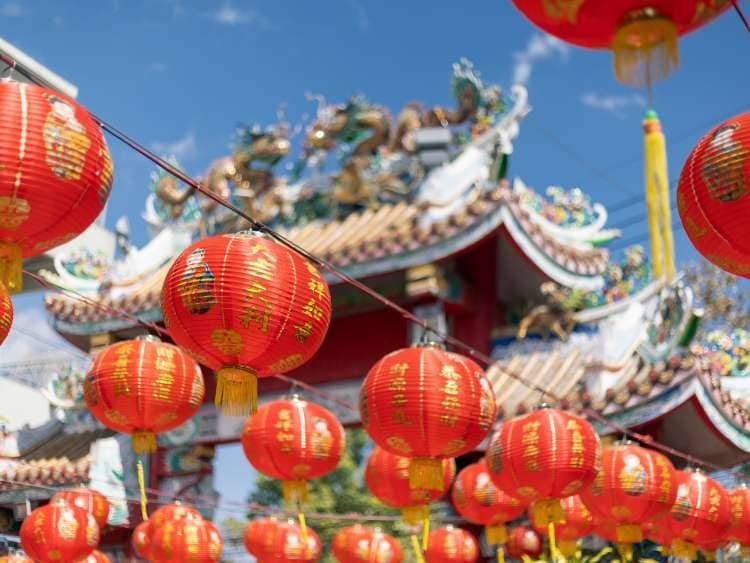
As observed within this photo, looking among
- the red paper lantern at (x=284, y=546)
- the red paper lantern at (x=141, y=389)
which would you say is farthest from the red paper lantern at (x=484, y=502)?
the red paper lantern at (x=141, y=389)

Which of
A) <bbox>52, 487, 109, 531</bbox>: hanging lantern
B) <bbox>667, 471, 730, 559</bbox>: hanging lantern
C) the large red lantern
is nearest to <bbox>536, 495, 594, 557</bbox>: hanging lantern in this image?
<bbox>667, 471, 730, 559</bbox>: hanging lantern

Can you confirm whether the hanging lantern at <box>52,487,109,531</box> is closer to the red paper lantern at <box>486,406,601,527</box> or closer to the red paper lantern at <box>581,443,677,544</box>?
the red paper lantern at <box>486,406,601,527</box>

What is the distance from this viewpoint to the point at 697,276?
20891 mm

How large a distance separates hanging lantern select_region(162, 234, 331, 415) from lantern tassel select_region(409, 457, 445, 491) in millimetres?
1725

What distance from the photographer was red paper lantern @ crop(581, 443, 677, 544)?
773 cm

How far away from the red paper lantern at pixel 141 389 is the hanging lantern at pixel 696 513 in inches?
161

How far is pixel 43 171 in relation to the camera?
14.1 feet

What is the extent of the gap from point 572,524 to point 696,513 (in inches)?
43.8

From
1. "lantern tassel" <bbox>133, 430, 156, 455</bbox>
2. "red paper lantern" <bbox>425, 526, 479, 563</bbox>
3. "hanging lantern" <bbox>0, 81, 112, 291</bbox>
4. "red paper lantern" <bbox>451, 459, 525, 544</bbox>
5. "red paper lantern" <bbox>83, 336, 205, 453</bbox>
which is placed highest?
"hanging lantern" <bbox>0, 81, 112, 291</bbox>

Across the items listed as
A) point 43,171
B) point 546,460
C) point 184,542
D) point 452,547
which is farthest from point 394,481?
point 43,171

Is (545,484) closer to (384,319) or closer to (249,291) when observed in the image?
(249,291)

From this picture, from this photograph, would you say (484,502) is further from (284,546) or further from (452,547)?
(284,546)

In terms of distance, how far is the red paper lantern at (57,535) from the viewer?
877 cm

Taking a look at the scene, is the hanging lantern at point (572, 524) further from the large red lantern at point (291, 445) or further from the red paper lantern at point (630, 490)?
the large red lantern at point (291, 445)
